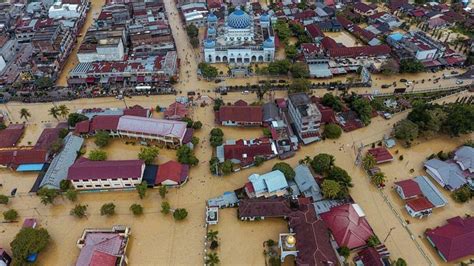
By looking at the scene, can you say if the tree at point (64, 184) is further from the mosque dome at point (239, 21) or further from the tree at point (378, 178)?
the mosque dome at point (239, 21)

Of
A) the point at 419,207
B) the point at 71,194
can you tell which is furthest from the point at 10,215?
the point at 419,207

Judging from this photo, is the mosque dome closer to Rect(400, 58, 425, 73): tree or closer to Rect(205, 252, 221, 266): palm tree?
Rect(400, 58, 425, 73): tree

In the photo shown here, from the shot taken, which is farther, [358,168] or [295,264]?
[358,168]

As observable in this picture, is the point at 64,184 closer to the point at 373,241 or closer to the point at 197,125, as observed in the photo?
the point at 197,125

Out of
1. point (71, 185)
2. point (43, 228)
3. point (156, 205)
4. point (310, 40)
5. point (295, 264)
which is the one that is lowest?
point (295, 264)

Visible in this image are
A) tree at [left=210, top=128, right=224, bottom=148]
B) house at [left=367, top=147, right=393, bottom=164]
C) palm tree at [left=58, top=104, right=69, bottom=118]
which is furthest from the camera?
palm tree at [left=58, top=104, right=69, bottom=118]

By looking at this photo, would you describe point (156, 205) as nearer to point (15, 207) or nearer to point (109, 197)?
point (109, 197)

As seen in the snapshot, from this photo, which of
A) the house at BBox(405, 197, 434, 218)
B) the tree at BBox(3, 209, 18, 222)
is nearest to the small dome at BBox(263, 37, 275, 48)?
the house at BBox(405, 197, 434, 218)

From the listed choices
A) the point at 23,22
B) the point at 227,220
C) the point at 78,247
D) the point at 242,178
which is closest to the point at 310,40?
the point at 242,178
